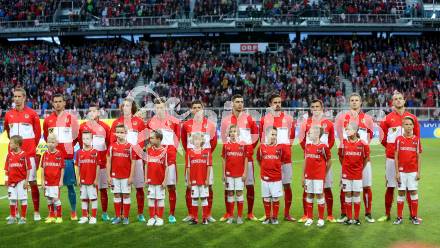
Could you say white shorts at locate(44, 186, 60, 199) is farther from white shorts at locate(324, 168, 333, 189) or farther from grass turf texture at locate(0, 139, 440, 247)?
white shorts at locate(324, 168, 333, 189)

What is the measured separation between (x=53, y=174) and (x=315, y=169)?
446 centimetres

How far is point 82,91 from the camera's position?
33.4m

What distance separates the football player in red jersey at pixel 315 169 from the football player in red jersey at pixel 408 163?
1.23 meters

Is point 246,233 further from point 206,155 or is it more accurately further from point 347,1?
point 347,1

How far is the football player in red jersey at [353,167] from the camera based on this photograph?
947 centimetres

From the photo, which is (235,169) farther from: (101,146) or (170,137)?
(101,146)

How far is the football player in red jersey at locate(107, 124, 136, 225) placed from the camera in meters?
9.62

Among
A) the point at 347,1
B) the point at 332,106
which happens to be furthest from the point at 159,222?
the point at 347,1

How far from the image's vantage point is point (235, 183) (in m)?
9.70

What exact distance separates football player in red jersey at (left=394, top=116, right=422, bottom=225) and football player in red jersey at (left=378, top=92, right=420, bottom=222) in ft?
0.60

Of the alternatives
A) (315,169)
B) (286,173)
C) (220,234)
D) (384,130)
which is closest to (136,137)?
(220,234)

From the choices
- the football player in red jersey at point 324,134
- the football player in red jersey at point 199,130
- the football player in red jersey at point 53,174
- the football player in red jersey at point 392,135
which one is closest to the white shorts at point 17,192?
the football player in red jersey at point 53,174

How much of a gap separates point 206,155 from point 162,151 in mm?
755

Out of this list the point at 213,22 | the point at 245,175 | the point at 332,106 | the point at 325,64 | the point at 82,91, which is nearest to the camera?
the point at 245,175
